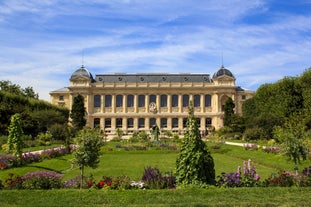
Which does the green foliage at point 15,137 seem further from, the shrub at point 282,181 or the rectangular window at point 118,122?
the rectangular window at point 118,122

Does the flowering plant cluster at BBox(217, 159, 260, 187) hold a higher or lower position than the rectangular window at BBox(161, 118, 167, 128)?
lower

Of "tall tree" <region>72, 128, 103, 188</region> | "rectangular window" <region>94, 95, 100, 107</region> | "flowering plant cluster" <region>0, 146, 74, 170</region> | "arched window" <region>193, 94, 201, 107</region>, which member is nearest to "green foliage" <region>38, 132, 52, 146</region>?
"flowering plant cluster" <region>0, 146, 74, 170</region>

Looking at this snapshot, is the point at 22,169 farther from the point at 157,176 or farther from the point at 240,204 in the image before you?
the point at 240,204

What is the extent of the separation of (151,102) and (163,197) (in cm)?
5929

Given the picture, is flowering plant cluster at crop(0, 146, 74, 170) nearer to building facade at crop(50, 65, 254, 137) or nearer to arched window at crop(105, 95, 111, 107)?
building facade at crop(50, 65, 254, 137)

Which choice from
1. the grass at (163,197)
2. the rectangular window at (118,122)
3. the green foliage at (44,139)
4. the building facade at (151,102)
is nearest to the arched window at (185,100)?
the building facade at (151,102)

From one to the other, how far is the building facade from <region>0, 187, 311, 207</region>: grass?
189 ft

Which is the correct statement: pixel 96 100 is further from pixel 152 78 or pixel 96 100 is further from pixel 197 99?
pixel 197 99

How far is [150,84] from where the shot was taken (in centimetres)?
6838

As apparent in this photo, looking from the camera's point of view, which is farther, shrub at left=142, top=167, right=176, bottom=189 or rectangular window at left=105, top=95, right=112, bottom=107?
rectangular window at left=105, top=95, right=112, bottom=107

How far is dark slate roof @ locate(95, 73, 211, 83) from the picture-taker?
69500 millimetres

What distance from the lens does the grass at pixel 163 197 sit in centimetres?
901

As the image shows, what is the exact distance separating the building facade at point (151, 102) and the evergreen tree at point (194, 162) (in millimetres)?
56711

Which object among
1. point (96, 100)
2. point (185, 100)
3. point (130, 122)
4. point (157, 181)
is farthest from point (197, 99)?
point (157, 181)
